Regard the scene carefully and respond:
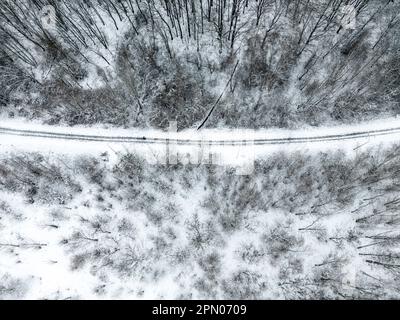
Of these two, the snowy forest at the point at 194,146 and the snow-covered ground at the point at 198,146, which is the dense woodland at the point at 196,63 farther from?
the snow-covered ground at the point at 198,146

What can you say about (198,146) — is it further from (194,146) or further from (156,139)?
(156,139)

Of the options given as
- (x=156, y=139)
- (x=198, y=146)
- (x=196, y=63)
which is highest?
(x=196, y=63)

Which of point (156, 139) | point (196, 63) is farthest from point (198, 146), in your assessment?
point (196, 63)

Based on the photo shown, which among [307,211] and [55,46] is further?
[55,46]

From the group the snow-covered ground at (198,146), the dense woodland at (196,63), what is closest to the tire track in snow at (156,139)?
the snow-covered ground at (198,146)

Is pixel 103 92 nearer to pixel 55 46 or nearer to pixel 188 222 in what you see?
pixel 55 46
